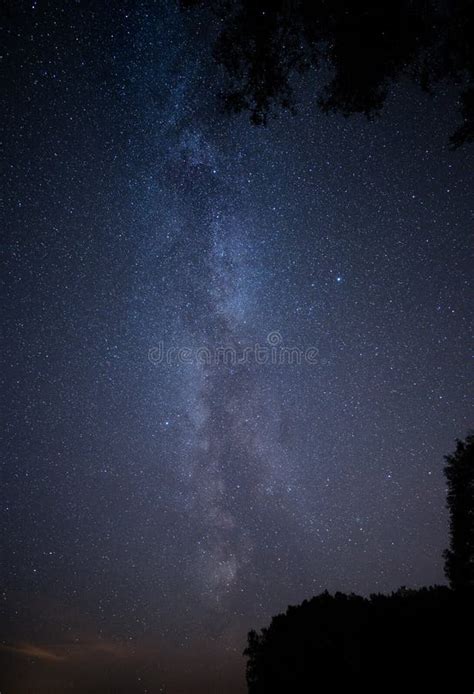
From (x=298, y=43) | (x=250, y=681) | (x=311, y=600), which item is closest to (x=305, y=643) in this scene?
(x=311, y=600)

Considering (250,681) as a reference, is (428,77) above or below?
above

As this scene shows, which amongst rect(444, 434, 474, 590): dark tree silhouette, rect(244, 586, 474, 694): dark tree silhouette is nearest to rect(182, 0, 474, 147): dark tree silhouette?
rect(244, 586, 474, 694): dark tree silhouette

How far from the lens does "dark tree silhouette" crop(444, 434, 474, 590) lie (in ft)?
38.4

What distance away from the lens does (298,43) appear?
246 inches

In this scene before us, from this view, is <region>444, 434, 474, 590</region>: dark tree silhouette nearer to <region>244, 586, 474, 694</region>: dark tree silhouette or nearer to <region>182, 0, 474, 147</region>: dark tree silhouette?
<region>244, 586, 474, 694</region>: dark tree silhouette

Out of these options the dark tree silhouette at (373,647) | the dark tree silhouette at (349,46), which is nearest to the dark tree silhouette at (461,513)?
the dark tree silhouette at (373,647)

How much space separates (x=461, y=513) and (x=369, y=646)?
8.71 meters

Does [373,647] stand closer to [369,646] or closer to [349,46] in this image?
[369,646]

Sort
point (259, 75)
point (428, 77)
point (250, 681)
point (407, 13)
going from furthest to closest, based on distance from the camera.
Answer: point (250, 681) < point (259, 75) < point (428, 77) < point (407, 13)

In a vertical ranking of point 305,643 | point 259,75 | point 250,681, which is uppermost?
point 259,75

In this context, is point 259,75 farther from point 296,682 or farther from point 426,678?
point 296,682

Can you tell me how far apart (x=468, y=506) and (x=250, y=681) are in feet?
29.3

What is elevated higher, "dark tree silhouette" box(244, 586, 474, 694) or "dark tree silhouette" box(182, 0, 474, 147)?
"dark tree silhouette" box(182, 0, 474, 147)

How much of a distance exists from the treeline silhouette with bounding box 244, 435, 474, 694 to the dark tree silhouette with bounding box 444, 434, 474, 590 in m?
6.18
